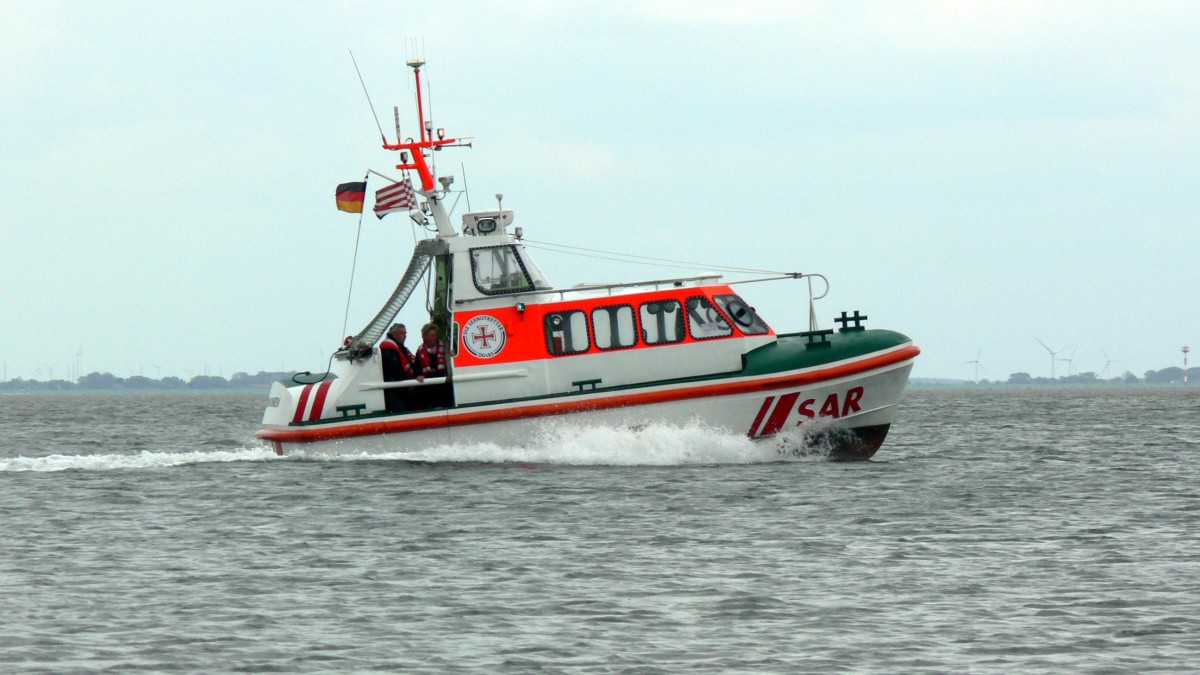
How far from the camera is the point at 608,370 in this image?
21688 millimetres

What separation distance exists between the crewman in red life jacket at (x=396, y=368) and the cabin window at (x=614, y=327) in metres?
2.78

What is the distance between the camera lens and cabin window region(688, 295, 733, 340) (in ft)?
70.7

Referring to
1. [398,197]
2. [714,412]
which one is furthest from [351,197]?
[714,412]

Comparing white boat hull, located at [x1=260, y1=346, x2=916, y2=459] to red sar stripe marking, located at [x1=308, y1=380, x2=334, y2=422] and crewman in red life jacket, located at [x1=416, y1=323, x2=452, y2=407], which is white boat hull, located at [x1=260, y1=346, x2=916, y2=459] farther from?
crewman in red life jacket, located at [x1=416, y1=323, x2=452, y2=407]

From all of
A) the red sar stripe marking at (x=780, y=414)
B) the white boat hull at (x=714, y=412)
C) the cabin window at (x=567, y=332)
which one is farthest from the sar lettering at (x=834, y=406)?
the cabin window at (x=567, y=332)

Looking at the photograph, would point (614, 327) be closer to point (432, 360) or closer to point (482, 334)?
point (482, 334)

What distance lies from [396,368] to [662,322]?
13.5 ft

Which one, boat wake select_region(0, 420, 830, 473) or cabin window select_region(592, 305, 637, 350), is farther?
cabin window select_region(592, 305, 637, 350)

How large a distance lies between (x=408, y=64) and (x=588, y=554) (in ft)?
37.8

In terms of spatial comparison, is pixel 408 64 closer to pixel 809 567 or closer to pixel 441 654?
pixel 809 567

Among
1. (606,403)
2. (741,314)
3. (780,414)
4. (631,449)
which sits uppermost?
(741,314)

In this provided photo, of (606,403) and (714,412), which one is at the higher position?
(606,403)

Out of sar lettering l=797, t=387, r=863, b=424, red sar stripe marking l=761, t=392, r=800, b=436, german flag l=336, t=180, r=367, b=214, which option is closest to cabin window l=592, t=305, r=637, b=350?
red sar stripe marking l=761, t=392, r=800, b=436

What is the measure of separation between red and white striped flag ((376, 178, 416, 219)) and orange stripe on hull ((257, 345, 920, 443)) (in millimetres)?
3409
